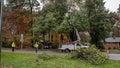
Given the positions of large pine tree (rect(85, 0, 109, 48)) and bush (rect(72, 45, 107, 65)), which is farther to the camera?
large pine tree (rect(85, 0, 109, 48))

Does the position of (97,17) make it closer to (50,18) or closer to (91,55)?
(50,18)

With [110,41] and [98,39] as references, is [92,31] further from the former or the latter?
[110,41]

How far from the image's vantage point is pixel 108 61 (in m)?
24.5

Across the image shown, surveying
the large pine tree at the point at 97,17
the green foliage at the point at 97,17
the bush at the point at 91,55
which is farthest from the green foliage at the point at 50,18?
the bush at the point at 91,55

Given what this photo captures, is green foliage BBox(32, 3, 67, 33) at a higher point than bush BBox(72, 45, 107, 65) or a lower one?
higher

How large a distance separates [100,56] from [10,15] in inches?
1095

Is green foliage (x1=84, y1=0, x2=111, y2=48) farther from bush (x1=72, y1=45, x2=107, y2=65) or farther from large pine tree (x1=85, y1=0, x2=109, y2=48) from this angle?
bush (x1=72, y1=45, x2=107, y2=65)

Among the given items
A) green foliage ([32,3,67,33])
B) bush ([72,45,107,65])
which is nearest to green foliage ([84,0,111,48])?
green foliage ([32,3,67,33])

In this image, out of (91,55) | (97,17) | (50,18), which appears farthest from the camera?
(97,17)

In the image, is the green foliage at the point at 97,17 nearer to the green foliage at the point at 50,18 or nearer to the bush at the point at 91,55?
the green foliage at the point at 50,18

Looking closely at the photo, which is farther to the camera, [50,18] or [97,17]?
[97,17]

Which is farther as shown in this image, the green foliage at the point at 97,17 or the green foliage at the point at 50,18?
the green foliage at the point at 97,17

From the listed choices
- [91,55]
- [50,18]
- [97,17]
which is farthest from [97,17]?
[91,55]

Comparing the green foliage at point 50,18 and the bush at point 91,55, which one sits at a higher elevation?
the green foliage at point 50,18
